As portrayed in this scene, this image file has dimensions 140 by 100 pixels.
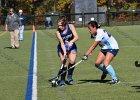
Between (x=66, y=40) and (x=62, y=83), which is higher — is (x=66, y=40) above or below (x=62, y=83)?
above

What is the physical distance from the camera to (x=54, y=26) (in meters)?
54.3

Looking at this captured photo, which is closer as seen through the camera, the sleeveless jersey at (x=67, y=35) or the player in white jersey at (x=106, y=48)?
the player in white jersey at (x=106, y=48)

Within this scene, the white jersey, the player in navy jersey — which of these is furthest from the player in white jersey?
the player in navy jersey

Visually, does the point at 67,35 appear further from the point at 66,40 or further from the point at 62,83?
the point at 62,83

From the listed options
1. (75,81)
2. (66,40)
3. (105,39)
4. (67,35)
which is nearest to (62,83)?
(75,81)

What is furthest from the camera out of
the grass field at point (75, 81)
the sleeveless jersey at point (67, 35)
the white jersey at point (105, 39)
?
the sleeveless jersey at point (67, 35)

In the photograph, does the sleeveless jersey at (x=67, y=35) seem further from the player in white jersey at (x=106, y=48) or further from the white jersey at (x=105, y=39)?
the white jersey at (x=105, y=39)

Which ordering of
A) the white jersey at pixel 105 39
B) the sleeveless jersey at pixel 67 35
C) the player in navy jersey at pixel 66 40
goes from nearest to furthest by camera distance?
the white jersey at pixel 105 39 → the player in navy jersey at pixel 66 40 → the sleeveless jersey at pixel 67 35

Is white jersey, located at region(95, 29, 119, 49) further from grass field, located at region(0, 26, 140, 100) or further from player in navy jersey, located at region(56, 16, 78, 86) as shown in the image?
grass field, located at region(0, 26, 140, 100)

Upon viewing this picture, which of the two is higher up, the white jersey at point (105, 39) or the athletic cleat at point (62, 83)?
the white jersey at point (105, 39)

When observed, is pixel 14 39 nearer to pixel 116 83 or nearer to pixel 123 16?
pixel 116 83

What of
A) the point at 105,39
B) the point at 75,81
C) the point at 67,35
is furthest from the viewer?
the point at 75,81

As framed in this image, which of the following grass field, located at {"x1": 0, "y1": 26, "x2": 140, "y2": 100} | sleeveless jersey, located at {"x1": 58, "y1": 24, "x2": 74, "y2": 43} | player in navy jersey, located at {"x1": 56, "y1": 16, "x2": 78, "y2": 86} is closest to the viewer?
grass field, located at {"x1": 0, "y1": 26, "x2": 140, "y2": 100}

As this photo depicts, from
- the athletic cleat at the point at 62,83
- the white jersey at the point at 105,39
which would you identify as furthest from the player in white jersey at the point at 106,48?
the athletic cleat at the point at 62,83
